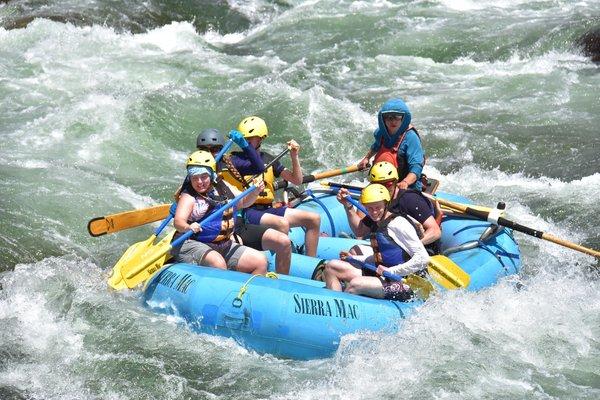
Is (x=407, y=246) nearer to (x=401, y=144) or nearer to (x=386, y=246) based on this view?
(x=386, y=246)

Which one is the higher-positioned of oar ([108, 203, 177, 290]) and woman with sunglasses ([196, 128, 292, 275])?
woman with sunglasses ([196, 128, 292, 275])

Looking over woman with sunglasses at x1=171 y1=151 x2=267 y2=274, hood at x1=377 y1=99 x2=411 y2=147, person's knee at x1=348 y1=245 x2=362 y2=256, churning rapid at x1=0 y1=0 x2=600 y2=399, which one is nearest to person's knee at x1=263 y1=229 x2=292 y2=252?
woman with sunglasses at x1=171 y1=151 x2=267 y2=274

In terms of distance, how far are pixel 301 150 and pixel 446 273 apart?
5327 mm

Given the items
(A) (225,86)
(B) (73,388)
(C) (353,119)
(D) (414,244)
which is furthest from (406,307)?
(A) (225,86)

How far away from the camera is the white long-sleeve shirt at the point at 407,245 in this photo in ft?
22.5

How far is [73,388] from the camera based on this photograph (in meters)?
6.50

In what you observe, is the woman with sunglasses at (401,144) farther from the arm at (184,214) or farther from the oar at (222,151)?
the arm at (184,214)

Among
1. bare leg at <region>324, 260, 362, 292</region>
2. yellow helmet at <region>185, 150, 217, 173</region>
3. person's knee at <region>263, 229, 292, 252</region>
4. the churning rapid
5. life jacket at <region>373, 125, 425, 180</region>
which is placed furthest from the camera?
life jacket at <region>373, 125, 425, 180</region>

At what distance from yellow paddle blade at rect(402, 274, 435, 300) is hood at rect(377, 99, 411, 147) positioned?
66.0 inches

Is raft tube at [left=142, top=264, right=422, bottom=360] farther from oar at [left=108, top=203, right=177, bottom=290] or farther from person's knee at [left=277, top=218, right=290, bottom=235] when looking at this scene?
person's knee at [left=277, top=218, right=290, bottom=235]

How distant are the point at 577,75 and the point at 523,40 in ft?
5.62

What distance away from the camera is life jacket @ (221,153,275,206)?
8.02 meters

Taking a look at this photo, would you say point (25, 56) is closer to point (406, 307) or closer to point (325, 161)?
point (325, 161)

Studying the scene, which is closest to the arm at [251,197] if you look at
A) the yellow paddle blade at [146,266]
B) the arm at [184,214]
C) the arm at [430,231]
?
the arm at [184,214]
